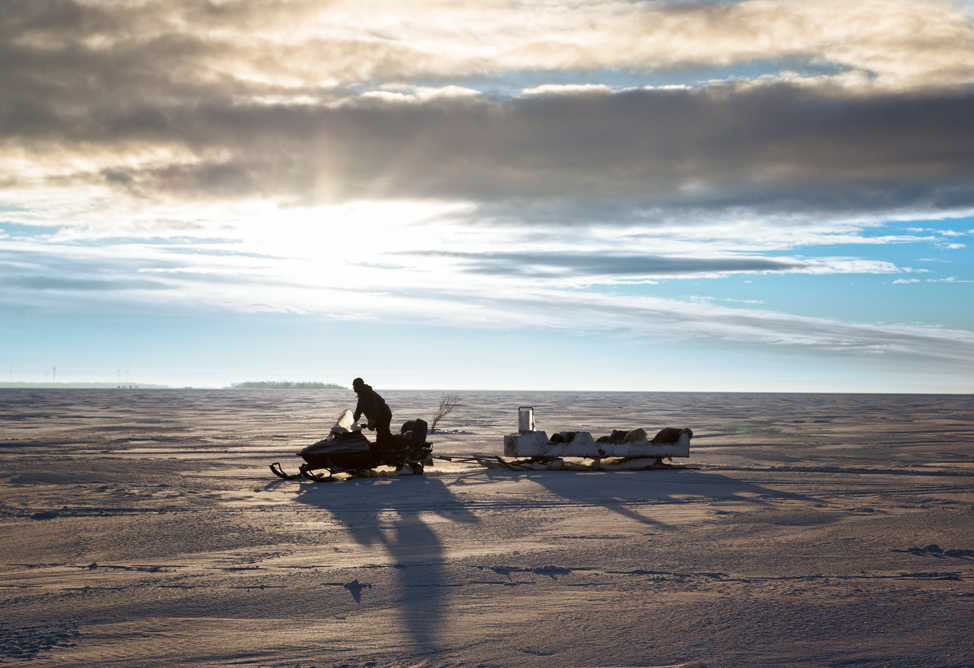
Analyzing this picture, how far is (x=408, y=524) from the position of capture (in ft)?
31.3

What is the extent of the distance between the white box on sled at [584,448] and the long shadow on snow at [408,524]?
2586mm

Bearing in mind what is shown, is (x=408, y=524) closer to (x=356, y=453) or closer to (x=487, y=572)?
(x=487, y=572)

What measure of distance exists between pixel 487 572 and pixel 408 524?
2650 millimetres

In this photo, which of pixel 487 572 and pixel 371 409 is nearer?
pixel 487 572

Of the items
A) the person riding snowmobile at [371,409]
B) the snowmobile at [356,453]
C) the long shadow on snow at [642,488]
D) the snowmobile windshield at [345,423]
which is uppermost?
the person riding snowmobile at [371,409]

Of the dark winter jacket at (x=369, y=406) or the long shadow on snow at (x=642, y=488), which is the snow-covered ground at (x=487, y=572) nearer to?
the long shadow on snow at (x=642, y=488)

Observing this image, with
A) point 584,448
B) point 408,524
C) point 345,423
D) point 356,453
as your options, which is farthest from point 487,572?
point 584,448

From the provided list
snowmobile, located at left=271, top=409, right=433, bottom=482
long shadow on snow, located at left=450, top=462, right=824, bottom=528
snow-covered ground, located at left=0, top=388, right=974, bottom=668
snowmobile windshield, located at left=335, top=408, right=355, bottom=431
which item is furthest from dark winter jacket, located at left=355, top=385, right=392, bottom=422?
long shadow on snow, located at left=450, top=462, right=824, bottom=528

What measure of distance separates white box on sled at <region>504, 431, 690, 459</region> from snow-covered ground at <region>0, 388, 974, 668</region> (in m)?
2.22

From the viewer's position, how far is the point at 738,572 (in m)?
7.07

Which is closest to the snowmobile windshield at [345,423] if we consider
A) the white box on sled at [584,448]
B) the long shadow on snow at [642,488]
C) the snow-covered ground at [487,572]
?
the snow-covered ground at [487,572]

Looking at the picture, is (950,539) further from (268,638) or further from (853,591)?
(268,638)

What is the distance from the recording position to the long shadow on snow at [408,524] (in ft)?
19.4

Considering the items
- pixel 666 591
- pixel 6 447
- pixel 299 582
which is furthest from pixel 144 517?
pixel 6 447
